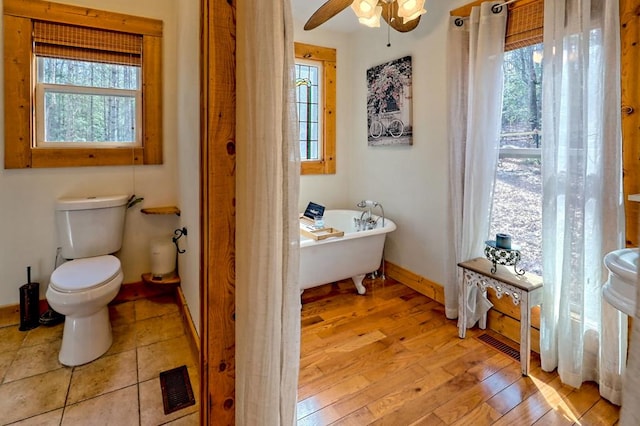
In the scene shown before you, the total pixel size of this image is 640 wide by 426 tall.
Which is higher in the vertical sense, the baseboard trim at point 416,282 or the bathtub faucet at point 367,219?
the bathtub faucet at point 367,219

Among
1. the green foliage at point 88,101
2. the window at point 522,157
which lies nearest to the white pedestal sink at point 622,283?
the window at point 522,157

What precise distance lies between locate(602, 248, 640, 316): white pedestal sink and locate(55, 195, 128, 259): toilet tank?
2806 millimetres

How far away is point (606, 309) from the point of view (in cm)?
171

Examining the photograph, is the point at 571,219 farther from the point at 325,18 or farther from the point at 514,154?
the point at 325,18

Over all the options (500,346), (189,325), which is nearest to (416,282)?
(500,346)

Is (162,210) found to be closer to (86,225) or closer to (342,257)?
(86,225)

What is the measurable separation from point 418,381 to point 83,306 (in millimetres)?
1863

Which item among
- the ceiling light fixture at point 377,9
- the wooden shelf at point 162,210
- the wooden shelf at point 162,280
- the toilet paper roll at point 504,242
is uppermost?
the ceiling light fixture at point 377,9

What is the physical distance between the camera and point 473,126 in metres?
2.28

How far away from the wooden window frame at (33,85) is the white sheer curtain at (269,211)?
188 cm

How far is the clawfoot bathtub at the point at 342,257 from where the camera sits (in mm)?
2635

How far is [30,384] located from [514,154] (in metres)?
3.06

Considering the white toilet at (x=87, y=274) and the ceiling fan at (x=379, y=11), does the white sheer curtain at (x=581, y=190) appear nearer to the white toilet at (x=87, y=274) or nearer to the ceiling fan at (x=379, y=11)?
the ceiling fan at (x=379, y=11)

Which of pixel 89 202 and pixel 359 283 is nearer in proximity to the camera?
pixel 89 202
